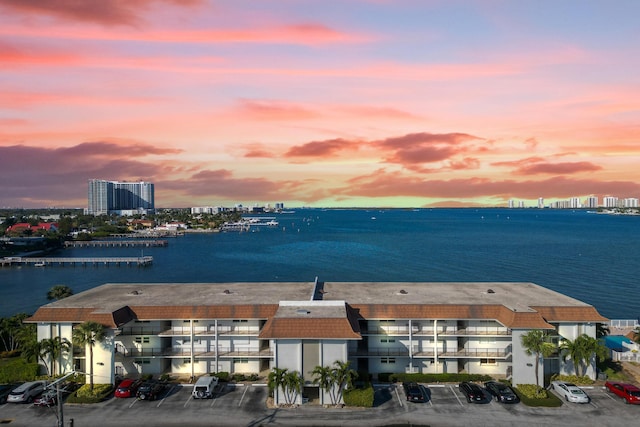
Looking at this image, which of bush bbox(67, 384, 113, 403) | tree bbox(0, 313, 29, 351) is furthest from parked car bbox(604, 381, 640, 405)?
tree bbox(0, 313, 29, 351)

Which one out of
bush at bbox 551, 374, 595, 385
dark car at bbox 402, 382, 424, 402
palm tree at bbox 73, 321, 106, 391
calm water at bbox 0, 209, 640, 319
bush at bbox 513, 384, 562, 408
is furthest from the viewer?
calm water at bbox 0, 209, 640, 319

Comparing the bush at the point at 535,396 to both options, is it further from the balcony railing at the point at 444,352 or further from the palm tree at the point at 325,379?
the palm tree at the point at 325,379

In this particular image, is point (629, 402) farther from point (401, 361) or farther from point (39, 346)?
point (39, 346)

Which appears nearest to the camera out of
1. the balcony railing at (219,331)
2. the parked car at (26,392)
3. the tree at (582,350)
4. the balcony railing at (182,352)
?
the parked car at (26,392)

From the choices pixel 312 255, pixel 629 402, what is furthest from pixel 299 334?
pixel 312 255

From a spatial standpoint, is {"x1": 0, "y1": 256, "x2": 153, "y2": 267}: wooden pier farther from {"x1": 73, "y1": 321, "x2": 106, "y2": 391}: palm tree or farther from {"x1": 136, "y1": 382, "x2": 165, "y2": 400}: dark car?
{"x1": 136, "y1": 382, "x2": 165, "y2": 400}: dark car

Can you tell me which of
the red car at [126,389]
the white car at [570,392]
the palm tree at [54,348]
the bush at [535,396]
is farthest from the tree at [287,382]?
the white car at [570,392]

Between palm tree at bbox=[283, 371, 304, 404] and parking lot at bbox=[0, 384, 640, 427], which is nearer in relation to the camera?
parking lot at bbox=[0, 384, 640, 427]
